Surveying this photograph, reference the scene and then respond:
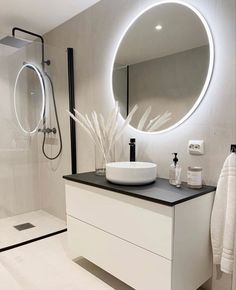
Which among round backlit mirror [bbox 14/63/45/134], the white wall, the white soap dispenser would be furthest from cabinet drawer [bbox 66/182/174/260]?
round backlit mirror [bbox 14/63/45/134]

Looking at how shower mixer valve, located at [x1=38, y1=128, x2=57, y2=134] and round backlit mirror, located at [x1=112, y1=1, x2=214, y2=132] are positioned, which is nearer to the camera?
round backlit mirror, located at [x1=112, y1=1, x2=214, y2=132]

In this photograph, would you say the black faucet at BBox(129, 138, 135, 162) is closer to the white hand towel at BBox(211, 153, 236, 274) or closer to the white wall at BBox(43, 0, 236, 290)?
the white wall at BBox(43, 0, 236, 290)

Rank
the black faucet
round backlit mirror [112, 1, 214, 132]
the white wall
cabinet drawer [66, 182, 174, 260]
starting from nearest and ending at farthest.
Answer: cabinet drawer [66, 182, 174, 260]
the white wall
round backlit mirror [112, 1, 214, 132]
the black faucet

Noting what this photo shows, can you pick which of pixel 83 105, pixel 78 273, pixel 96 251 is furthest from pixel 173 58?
pixel 78 273

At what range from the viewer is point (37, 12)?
231 cm

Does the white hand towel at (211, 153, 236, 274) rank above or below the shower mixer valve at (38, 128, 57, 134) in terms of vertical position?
below

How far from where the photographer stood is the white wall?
1.41 meters

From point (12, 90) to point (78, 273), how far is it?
2055 millimetres

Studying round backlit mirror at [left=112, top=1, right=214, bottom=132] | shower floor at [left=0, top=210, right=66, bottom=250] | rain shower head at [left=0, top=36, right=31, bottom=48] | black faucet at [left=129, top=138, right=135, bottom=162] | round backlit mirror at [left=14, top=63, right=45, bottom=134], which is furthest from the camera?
round backlit mirror at [left=14, top=63, right=45, bottom=134]

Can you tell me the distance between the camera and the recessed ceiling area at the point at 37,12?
2.16 metres

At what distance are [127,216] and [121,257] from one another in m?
0.29

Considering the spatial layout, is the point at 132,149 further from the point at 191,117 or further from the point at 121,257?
the point at 121,257

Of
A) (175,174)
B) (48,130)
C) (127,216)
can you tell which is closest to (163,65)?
(175,174)

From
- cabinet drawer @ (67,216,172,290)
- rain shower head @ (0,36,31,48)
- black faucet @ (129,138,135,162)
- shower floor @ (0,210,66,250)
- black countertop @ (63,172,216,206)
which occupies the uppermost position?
rain shower head @ (0,36,31,48)
